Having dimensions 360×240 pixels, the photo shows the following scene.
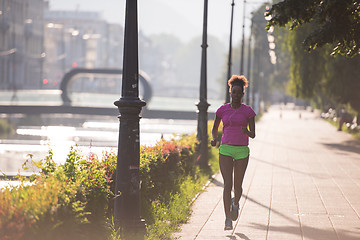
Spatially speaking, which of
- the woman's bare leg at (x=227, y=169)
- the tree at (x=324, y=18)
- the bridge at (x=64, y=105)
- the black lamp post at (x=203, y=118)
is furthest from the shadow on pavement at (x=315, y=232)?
the bridge at (x=64, y=105)

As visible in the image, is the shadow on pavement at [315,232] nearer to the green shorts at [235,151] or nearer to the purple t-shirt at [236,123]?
the green shorts at [235,151]

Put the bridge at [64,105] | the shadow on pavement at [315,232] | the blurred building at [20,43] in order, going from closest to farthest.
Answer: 1. the shadow on pavement at [315,232]
2. the bridge at [64,105]
3. the blurred building at [20,43]

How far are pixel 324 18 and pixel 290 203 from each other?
13.8 ft

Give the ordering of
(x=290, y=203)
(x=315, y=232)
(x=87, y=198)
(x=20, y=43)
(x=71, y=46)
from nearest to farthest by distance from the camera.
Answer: (x=87, y=198)
(x=315, y=232)
(x=290, y=203)
(x=20, y=43)
(x=71, y=46)

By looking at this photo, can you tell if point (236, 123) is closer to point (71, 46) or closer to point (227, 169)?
point (227, 169)

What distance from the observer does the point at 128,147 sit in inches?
321

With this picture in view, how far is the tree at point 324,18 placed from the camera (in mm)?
8375

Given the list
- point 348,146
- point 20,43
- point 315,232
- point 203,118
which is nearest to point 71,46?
point 20,43

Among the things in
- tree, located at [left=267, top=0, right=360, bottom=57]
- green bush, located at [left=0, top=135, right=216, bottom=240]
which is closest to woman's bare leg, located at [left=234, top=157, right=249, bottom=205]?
green bush, located at [left=0, top=135, right=216, bottom=240]

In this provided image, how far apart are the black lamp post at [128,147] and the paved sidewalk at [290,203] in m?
1.10

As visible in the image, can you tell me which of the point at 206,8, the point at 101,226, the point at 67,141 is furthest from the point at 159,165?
the point at 67,141

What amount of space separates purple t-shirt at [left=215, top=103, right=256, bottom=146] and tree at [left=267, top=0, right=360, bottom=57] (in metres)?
1.06

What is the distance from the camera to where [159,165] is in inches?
451

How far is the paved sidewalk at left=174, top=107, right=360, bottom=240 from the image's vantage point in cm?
948
